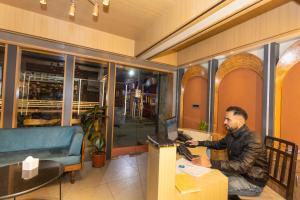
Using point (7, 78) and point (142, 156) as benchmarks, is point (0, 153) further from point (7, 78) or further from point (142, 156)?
point (142, 156)

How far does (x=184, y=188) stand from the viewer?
1.28 meters

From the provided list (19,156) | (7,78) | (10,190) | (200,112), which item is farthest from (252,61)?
(7,78)

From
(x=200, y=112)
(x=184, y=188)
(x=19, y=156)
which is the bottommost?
(x=19, y=156)

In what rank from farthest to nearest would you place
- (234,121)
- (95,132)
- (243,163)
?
(95,132)
(234,121)
(243,163)

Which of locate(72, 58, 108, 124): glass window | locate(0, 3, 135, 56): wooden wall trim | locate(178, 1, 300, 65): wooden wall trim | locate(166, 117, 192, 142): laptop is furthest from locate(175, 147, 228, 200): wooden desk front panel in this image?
locate(0, 3, 135, 56): wooden wall trim

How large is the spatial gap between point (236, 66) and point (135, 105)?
281 centimetres

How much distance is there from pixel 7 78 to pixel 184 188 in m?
3.49

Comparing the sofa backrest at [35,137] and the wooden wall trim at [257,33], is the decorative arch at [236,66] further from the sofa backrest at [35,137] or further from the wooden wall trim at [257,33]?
the sofa backrest at [35,137]

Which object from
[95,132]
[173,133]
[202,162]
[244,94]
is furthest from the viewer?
[95,132]

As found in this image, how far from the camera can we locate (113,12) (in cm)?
293

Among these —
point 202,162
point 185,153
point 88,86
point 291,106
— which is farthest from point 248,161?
point 88,86

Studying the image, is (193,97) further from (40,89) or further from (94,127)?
(40,89)

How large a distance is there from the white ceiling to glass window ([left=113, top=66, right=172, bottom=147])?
114 centimetres

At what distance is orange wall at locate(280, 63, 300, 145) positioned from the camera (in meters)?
2.39
